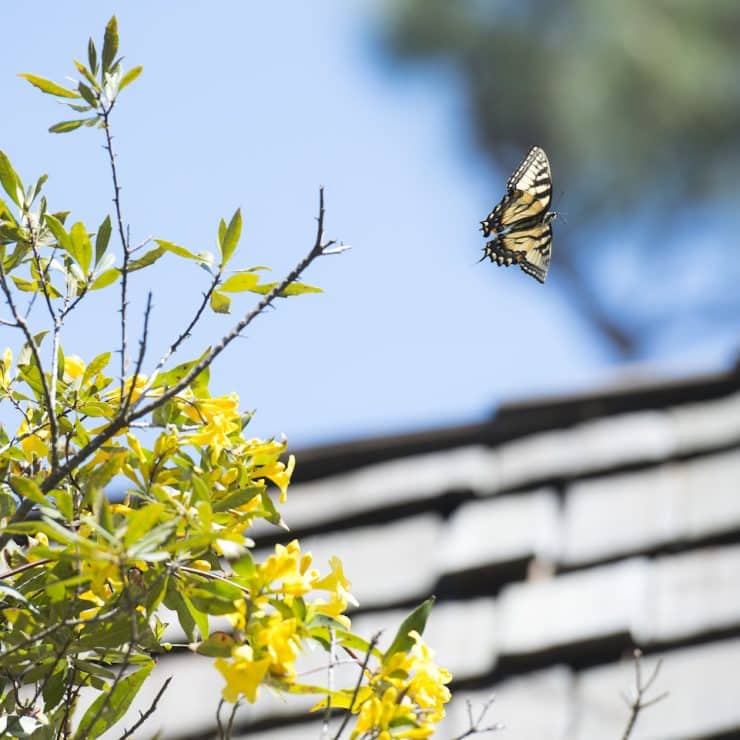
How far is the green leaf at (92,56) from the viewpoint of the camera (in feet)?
3.70

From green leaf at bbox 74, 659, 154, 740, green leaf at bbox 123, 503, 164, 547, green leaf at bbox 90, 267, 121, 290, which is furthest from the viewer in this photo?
green leaf at bbox 90, 267, 121, 290

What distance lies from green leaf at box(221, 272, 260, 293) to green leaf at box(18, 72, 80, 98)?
23 cm

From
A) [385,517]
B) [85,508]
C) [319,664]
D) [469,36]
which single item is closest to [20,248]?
[85,508]

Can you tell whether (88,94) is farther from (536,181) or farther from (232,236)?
(536,181)

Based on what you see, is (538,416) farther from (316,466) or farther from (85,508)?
(85,508)

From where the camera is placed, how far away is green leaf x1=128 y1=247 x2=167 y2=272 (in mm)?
1105

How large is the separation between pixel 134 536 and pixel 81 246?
1.20 feet

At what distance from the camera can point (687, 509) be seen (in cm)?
214

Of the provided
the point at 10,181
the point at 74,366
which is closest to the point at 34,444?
the point at 74,366

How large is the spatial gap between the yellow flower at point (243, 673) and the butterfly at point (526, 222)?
0.90 meters

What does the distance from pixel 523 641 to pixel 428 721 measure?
991 mm

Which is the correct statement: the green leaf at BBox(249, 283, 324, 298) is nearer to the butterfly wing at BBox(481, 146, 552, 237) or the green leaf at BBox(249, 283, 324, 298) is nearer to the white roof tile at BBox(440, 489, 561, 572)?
the butterfly wing at BBox(481, 146, 552, 237)

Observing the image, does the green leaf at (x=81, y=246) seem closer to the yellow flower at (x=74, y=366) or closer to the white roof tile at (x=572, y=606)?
the yellow flower at (x=74, y=366)

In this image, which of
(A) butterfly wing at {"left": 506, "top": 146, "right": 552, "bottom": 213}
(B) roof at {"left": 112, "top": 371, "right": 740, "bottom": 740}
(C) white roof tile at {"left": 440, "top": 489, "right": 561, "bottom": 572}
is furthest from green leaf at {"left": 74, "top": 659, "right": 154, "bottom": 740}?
(C) white roof tile at {"left": 440, "top": 489, "right": 561, "bottom": 572}
